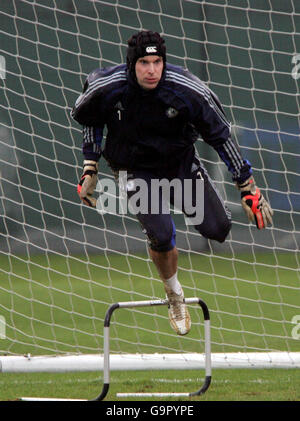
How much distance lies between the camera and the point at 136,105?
5.08 metres

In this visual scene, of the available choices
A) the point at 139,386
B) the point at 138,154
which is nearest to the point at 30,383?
the point at 139,386

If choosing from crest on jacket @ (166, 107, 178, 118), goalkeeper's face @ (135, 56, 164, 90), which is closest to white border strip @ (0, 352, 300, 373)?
crest on jacket @ (166, 107, 178, 118)

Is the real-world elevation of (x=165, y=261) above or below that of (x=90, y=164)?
below

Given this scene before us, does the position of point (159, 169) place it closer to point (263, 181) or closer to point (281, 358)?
point (281, 358)

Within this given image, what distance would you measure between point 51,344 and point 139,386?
1.57 meters

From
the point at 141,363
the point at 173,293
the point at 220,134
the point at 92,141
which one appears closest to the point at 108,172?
the point at 141,363

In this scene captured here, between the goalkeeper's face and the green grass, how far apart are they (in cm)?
177

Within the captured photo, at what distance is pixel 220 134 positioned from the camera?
505 cm

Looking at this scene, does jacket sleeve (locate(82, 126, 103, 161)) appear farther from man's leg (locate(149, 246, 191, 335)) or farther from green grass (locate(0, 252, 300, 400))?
green grass (locate(0, 252, 300, 400))

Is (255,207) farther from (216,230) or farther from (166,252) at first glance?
(166,252)

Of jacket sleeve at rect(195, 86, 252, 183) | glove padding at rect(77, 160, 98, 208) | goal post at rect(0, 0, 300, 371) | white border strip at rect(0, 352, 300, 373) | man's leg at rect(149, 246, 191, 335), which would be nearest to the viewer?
jacket sleeve at rect(195, 86, 252, 183)

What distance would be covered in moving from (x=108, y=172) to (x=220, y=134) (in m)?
5.76

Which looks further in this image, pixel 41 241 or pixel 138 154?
pixel 41 241

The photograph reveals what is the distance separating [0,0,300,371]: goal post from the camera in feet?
28.1
